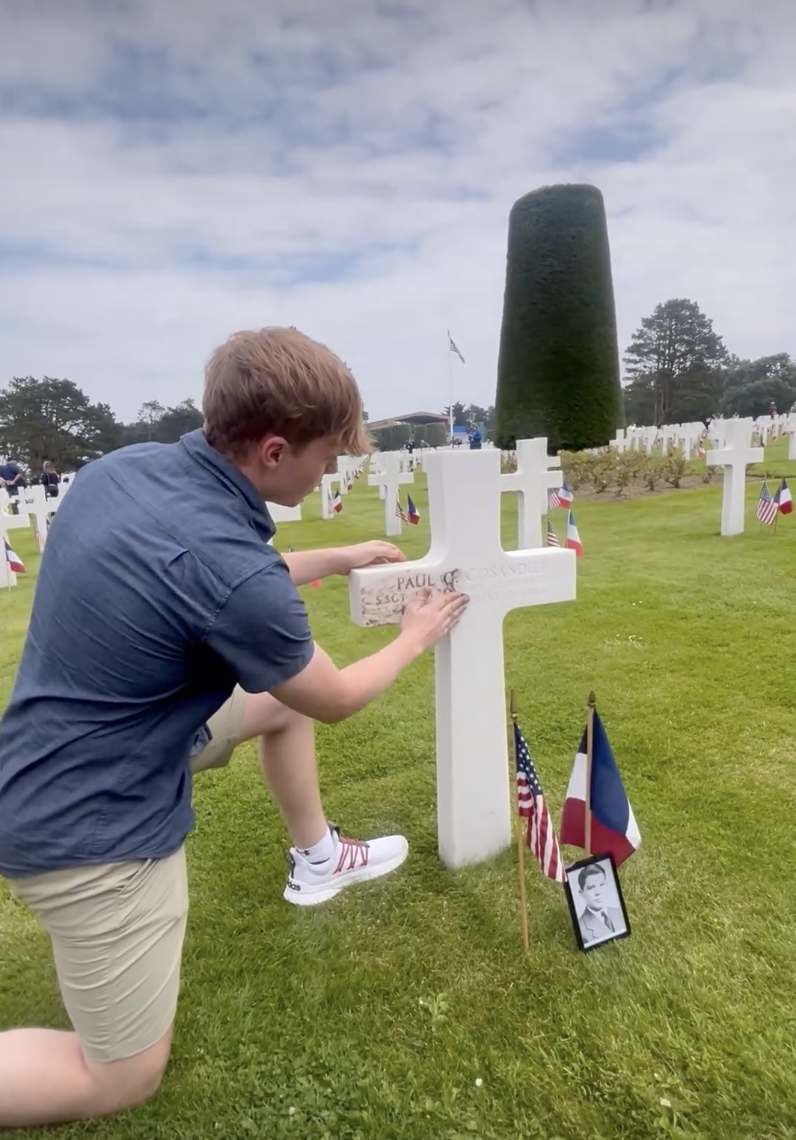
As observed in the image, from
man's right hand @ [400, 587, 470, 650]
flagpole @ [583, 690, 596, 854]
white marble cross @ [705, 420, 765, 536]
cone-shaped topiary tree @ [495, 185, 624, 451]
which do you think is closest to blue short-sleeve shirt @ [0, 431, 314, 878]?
man's right hand @ [400, 587, 470, 650]

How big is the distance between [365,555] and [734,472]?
249 inches

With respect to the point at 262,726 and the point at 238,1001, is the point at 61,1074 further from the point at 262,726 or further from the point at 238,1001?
the point at 262,726

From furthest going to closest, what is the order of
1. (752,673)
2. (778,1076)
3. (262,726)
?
(752,673) → (262,726) → (778,1076)

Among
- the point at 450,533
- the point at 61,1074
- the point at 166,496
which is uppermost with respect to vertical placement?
the point at 166,496

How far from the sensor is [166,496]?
1237 millimetres

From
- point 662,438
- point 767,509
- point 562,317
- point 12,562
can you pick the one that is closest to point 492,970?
point 767,509

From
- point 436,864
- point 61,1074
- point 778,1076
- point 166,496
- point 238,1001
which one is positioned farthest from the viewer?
point 436,864

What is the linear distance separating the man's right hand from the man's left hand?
0.57ft

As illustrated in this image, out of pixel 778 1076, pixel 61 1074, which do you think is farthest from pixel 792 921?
pixel 61 1074

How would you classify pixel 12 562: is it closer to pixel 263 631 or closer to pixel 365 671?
pixel 365 671

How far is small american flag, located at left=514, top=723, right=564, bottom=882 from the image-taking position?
1.75 meters

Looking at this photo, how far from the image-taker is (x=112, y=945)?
1.33 m

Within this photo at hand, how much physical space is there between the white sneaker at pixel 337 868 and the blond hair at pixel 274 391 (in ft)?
4.33

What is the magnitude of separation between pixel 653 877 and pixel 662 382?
48.3m
